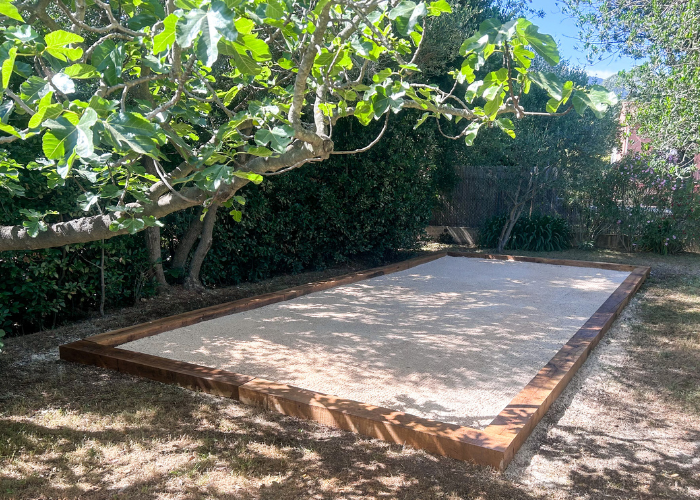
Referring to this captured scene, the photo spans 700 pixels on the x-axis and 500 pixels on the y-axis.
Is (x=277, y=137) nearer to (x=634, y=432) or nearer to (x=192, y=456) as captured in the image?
(x=192, y=456)

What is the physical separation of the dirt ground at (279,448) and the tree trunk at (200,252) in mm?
2613

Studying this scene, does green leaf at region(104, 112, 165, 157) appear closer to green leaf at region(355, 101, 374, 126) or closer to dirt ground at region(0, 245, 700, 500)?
green leaf at region(355, 101, 374, 126)

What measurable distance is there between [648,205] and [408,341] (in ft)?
28.7

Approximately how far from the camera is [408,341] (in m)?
5.09

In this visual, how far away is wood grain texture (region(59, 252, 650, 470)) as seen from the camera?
9.78ft

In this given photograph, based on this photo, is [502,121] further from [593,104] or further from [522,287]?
[522,287]

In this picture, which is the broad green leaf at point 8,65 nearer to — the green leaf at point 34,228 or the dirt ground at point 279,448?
the green leaf at point 34,228

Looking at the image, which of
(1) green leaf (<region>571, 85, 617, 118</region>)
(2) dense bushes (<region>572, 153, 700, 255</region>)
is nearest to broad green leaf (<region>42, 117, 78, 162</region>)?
(1) green leaf (<region>571, 85, 617, 118</region>)

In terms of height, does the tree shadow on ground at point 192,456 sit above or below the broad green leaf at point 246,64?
below

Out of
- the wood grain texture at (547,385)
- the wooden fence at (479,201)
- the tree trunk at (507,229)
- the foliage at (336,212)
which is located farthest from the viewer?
the wooden fence at (479,201)

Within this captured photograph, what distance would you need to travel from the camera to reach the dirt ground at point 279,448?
8.61ft

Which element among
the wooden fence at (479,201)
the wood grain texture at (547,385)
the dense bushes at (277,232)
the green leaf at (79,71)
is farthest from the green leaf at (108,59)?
the wooden fence at (479,201)

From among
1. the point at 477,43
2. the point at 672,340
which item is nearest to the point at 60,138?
the point at 477,43

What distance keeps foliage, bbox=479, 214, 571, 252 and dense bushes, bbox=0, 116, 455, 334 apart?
6.66 feet
